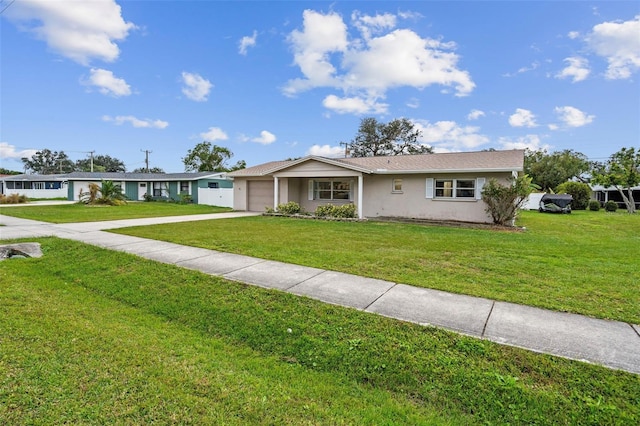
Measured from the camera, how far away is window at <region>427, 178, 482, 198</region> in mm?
14500

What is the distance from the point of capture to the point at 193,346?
3.53 metres

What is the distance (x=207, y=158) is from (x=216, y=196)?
20075 mm

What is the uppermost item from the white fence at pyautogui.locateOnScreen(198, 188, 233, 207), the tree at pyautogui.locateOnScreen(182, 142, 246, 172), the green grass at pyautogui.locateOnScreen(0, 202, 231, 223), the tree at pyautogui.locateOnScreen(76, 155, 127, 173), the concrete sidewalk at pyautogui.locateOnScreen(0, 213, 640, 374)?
the tree at pyautogui.locateOnScreen(76, 155, 127, 173)

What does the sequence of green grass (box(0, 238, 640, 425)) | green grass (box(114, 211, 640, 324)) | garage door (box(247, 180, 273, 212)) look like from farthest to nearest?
garage door (box(247, 180, 273, 212)) < green grass (box(114, 211, 640, 324)) < green grass (box(0, 238, 640, 425))

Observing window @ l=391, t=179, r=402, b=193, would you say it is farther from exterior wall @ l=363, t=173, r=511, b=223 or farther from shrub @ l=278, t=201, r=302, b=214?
shrub @ l=278, t=201, r=302, b=214

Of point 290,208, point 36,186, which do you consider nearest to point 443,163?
point 290,208

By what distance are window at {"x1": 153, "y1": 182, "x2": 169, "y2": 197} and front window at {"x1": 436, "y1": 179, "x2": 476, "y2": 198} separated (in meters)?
26.8

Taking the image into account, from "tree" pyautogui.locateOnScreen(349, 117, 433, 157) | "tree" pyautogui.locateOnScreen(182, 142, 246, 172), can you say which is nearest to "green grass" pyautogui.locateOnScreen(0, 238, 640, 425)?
"tree" pyautogui.locateOnScreen(349, 117, 433, 157)

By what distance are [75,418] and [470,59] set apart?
21.0 metres

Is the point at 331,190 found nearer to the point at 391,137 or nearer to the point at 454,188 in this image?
the point at 454,188

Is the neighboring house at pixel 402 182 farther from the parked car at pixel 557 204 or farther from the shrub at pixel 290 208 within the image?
the parked car at pixel 557 204

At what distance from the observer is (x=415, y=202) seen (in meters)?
15.6

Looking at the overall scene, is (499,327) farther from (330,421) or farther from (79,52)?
(79,52)

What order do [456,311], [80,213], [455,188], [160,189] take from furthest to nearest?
[160,189] < [80,213] < [455,188] < [456,311]
